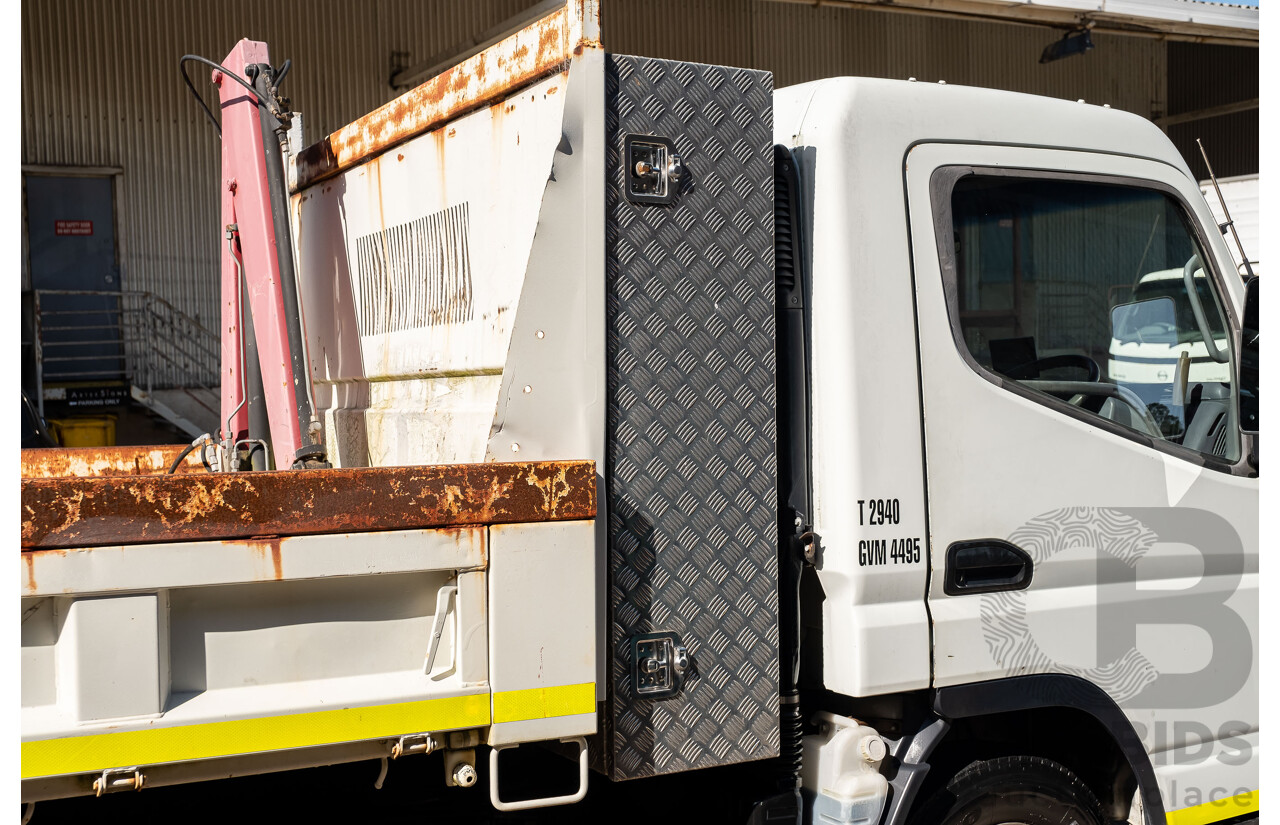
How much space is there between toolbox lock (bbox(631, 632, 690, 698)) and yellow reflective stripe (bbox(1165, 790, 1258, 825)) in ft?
5.60

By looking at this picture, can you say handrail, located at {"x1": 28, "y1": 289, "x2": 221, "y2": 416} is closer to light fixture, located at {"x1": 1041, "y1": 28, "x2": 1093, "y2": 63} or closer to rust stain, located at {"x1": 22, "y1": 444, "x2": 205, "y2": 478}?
rust stain, located at {"x1": 22, "y1": 444, "x2": 205, "y2": 478}

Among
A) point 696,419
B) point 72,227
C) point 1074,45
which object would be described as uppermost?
point 1074,45

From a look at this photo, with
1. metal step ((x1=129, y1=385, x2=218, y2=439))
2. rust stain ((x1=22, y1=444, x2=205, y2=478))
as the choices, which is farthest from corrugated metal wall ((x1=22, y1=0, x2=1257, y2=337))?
rust stain ((x1=22, y1=444, x2=205, y2=478))

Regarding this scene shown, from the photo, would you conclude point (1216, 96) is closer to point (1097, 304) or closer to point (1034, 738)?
point (1097, 304)

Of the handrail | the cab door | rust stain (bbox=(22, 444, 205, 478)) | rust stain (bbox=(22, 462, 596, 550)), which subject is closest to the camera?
rust stain (bbox=(22, 462, 596, 550))

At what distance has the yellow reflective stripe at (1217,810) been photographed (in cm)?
342

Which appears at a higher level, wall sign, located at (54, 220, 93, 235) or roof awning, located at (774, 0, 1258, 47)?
roof awning, located at (774, 0, 1258, 47)

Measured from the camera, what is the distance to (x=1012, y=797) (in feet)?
10.2

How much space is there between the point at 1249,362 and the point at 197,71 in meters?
15.9

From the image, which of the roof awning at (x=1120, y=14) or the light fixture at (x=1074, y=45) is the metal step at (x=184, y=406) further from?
the light fixture at (x=1074, y=45)

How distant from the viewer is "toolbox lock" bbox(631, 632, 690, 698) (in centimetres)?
263

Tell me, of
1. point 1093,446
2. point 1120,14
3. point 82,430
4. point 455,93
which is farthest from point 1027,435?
point 1120,14

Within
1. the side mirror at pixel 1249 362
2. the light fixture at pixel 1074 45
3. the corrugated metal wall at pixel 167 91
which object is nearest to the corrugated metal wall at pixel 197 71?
the corrugated metal wall at pixel 167 91

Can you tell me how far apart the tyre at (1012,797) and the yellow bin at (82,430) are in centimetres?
Result: 1335
